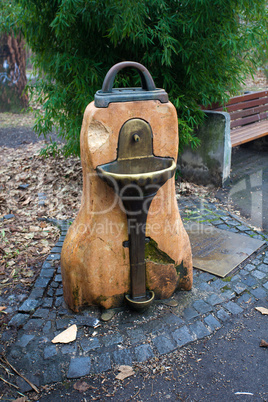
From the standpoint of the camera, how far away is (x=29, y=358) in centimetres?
236

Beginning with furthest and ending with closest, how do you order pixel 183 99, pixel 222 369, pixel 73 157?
pixel 73 157, pixel 183 99, pixel 222 369

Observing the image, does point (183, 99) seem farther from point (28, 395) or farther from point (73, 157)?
point (28, 395)

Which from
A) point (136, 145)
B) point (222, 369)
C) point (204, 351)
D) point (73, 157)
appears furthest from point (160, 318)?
point (73, 157)

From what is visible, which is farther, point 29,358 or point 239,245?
point 239,245

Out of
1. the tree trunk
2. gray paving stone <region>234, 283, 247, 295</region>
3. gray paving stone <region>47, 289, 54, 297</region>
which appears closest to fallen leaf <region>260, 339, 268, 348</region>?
gray paving stone <region>234, 283, 247, 295</region>

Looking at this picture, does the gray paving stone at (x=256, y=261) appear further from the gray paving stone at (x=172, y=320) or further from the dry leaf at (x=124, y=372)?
the dry leaf at (x=124, y=372)

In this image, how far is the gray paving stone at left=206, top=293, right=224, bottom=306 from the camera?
9.39ft

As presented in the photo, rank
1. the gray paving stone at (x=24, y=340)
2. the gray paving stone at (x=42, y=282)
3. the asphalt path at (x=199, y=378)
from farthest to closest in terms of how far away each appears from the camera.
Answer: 1. the gray paving stone at (x=42, y=282)
2. the gray paving stone at (x=24, y=340)
3. the asphalt path at (x=199, y=378)

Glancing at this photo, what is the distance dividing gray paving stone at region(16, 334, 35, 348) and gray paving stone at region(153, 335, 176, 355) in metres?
0.86

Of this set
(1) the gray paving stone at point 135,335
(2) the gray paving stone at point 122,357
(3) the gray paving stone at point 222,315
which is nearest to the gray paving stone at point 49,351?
(2) the gray paving stone at point 122,357

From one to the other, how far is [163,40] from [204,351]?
3.12 m

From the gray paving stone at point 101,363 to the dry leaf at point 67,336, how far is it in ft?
0.79

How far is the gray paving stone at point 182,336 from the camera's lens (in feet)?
8.18

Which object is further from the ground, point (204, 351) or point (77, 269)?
point (77, 269)
